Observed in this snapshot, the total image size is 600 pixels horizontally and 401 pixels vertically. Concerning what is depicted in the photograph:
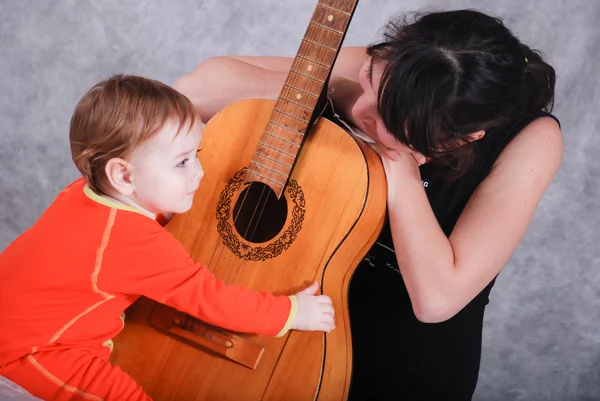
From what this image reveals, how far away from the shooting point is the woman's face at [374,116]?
123 centimetres

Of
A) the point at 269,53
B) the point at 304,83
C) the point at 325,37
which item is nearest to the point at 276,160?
the point at 304,83

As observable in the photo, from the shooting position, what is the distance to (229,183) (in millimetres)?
1361

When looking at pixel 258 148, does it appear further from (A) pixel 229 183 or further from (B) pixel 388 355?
(B) pixel 388 355

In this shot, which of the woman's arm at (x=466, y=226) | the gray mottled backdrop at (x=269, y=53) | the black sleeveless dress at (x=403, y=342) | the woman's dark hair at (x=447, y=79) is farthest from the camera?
the gray mottled backdrop at (x=269, y=53)

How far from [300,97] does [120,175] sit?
14.5 inches

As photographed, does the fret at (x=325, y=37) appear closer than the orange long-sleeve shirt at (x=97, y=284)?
No

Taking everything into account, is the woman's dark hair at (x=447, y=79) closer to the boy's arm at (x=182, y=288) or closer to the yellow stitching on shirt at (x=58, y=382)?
the boy's arm at (x=182, y=288)

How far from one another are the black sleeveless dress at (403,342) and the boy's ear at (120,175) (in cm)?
54

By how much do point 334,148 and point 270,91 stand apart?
12.7 inches

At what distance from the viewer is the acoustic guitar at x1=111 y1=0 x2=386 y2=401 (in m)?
1.23

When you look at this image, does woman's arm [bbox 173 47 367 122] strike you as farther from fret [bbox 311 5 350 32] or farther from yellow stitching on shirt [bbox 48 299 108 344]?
yellow stitching on shirt [bbox 48 299 108 344]

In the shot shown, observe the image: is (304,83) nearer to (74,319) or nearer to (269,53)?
(74,319)

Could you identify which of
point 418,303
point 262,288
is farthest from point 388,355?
point 262,288

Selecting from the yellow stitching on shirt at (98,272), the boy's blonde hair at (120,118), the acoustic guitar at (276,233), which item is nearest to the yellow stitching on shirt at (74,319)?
the yellow stitching on shirt at (98,272)
